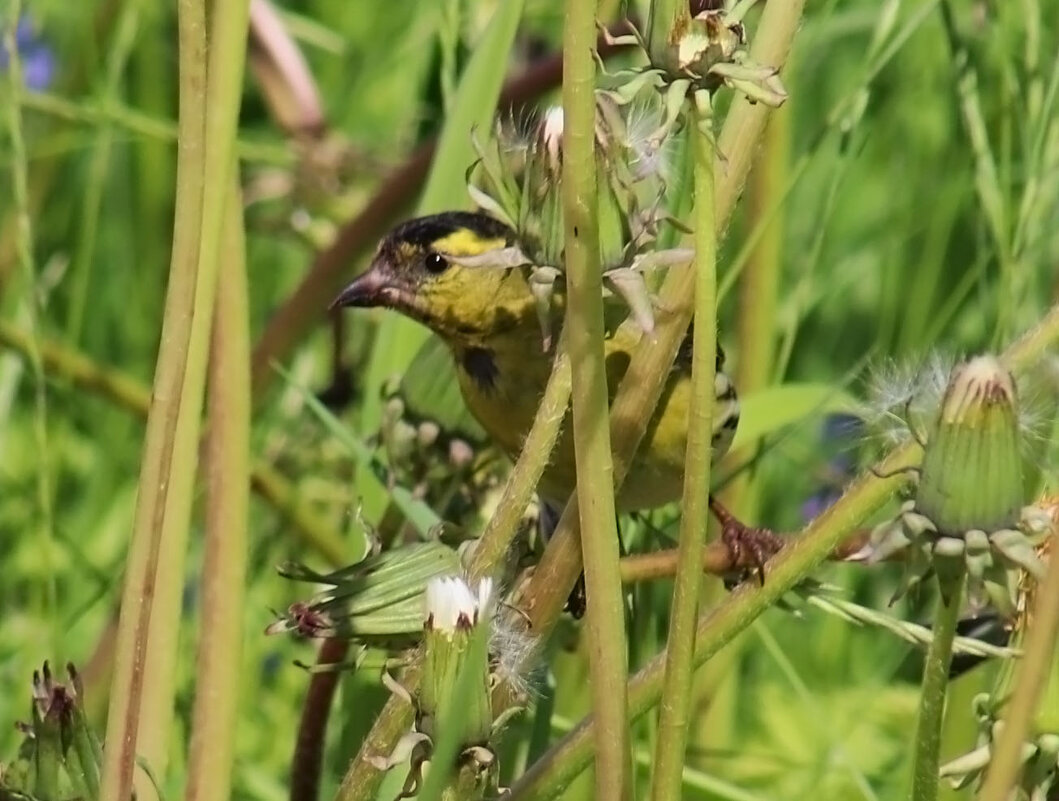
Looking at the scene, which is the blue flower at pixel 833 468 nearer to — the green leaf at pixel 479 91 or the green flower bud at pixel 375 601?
the green leaf at pixel 479 91

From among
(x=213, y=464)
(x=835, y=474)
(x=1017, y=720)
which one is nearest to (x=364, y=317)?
(x=835, y=474)

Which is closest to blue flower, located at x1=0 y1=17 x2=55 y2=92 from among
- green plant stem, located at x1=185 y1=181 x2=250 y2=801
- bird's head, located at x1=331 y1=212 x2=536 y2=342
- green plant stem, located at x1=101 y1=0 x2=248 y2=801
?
bird's head, located at x1=331 y1=212 x2=536 y2=342

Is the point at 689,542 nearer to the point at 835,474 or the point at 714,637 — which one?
the point at 714,637

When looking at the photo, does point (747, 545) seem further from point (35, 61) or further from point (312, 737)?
point (35, 61)

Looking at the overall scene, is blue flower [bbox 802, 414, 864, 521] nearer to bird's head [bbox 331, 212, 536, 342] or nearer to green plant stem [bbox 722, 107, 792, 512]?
green plant stem [bbox 722, 107, 792, 512]

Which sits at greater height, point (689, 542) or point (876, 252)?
point (876, 252)

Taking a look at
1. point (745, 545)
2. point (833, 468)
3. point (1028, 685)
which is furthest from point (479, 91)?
point (833, 468)

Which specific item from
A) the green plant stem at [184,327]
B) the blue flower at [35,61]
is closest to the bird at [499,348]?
the green plant stem at [184,327]
